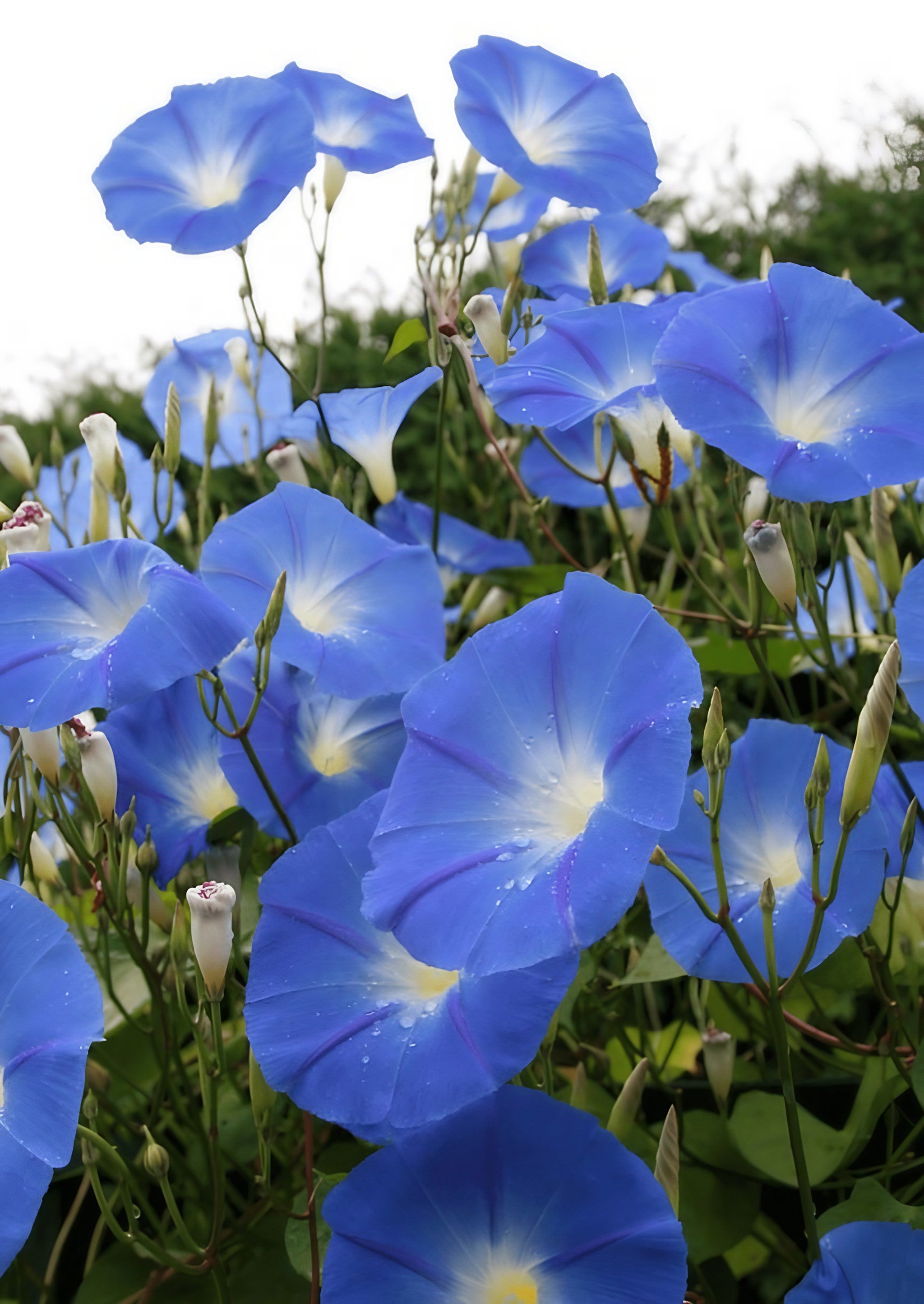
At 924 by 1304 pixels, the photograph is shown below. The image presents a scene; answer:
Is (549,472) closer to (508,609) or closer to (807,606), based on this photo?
(508,609)

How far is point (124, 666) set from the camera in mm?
652

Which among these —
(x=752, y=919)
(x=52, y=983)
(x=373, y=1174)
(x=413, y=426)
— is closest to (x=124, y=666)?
(x=52, y=983)

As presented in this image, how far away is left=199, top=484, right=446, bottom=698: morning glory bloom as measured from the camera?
786 mm

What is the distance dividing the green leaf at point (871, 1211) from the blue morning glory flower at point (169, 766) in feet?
1.59

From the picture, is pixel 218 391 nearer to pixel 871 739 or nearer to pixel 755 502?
pixel 755 502

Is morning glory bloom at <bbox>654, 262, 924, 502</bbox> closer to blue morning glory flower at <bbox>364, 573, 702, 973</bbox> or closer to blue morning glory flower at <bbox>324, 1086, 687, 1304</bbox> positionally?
blue morning glory flower at <bbox>364, 573, 702, 973</bbox>

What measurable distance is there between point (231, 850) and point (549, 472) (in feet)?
1.75

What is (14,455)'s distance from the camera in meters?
1.02

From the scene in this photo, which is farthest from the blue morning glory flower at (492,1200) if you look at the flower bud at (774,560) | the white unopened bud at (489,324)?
the white unopened bud at (489,324)

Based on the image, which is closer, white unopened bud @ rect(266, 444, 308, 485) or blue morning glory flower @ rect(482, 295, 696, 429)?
blue morning glory flower @ rect(482, 295, 696, 429)

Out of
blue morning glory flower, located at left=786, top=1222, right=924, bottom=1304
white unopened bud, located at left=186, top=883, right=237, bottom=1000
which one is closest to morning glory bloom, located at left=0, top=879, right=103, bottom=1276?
white unopened bud, located at left=186, top=883, right=237, bottom=1000

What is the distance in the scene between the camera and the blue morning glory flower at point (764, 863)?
0.72 meters

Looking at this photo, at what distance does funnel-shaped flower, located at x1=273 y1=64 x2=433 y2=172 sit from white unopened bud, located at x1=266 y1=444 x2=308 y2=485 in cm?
25

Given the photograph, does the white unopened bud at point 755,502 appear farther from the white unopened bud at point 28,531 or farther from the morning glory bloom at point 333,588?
the white unopened bud at point 28,531
